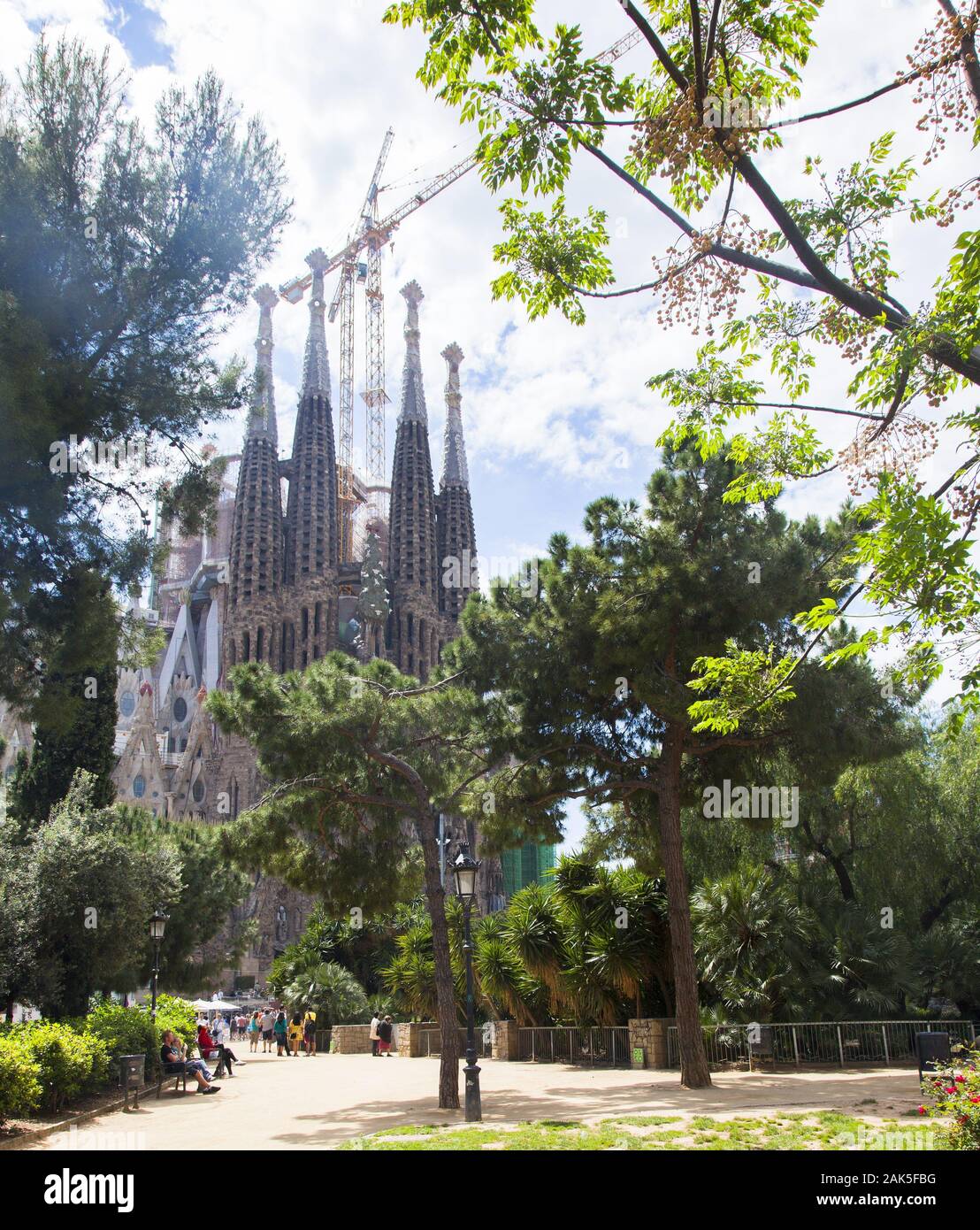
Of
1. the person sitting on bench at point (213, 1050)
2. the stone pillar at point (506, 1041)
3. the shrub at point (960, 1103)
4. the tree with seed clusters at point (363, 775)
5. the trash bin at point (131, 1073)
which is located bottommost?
the stone pillar at point (506, 1041)

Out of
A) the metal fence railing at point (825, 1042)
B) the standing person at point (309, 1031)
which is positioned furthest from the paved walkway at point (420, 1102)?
the standing person at point (309, 1031)

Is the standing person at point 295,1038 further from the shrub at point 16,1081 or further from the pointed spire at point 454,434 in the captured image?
the pointed spire at point 454,434

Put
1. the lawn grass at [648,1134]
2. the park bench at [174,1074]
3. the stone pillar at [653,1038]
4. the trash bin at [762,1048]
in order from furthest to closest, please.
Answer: the stone pillar at [653,1038] → the trash bin at [762,1048] → the park bench at [174,1074] → the lawn grass at [648,1134]

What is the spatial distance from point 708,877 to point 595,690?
21.0ft

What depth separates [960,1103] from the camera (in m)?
7.08

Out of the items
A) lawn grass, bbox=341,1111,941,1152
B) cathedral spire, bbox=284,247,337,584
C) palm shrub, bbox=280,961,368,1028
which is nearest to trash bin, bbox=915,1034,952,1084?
lawn grass, bbox=341,1111,941,1152

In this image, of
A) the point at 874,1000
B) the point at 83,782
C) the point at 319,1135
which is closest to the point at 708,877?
the point at 874,1000

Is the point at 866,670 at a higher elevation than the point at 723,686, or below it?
higher

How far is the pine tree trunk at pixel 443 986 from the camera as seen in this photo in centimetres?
1324

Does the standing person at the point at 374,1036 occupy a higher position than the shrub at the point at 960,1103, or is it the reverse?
the shrub at the point at 960,1103

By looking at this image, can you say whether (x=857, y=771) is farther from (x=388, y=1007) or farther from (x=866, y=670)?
Result: (x=388, y=1007)

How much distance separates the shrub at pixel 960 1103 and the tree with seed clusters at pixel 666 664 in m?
6.26

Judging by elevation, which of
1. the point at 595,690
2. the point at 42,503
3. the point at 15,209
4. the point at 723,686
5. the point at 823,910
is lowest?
the point at 823,910
